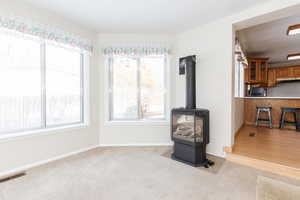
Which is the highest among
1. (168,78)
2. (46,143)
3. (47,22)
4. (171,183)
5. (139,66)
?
(47,22)

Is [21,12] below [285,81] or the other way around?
the other way around

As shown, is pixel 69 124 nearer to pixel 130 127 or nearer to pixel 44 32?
pixel 130 127

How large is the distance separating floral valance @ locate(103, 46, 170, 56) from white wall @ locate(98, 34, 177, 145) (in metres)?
0.13

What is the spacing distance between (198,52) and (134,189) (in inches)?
106

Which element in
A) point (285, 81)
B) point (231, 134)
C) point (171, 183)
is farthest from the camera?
point (285, 81)

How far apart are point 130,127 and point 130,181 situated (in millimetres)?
1489

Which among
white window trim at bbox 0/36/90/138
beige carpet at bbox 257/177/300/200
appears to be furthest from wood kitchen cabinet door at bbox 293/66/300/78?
white window trim at bbox 0/36/90/138

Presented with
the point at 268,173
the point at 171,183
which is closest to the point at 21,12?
the point at 171,183

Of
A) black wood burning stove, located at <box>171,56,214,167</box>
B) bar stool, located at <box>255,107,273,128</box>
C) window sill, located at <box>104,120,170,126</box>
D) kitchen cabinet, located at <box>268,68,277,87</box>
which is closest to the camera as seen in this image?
black wood burning stove, located at <box>171,56,214,167</box>

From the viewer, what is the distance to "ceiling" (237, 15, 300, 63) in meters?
3.03

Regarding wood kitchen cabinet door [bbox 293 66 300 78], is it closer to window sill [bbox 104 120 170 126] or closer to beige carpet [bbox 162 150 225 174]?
beige carpet [bbox 162 150 225 174]

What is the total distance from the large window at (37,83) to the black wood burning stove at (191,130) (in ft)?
6.94

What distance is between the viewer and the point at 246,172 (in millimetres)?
2186

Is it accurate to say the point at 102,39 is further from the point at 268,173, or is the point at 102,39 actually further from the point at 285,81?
the point at 285,81
